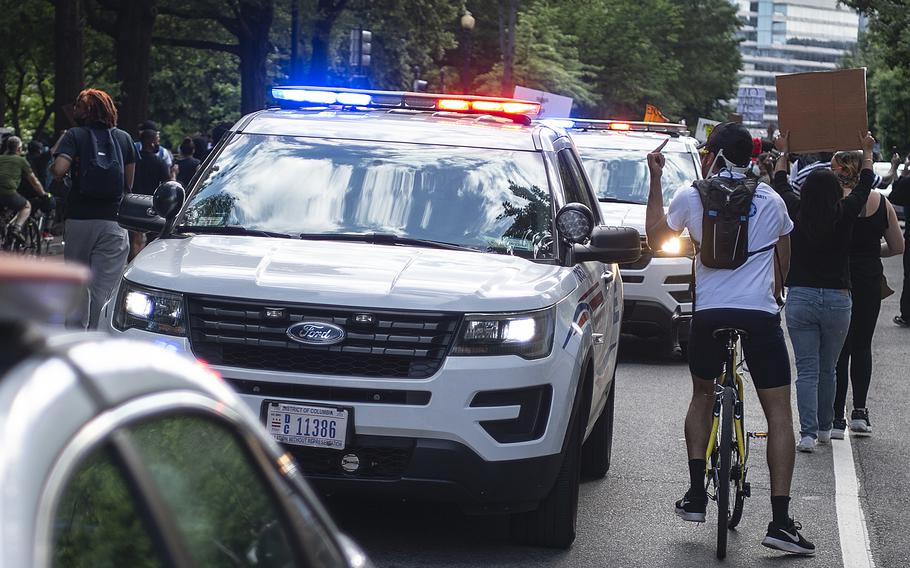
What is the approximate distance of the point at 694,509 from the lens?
267 inches

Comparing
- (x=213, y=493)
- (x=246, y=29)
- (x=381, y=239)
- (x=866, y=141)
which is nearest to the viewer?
(x=213, y=493)

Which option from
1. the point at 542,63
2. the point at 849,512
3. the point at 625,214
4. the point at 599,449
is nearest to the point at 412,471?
the point at 599,449

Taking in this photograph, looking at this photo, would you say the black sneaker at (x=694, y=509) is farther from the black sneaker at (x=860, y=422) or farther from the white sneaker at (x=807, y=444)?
the black sneaker at (x=860, y=422)

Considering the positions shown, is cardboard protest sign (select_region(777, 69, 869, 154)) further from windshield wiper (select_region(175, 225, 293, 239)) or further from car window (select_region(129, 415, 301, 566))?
car window (select_region(129, 415, 301, 566))

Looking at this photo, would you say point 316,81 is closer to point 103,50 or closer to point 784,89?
point 103,50

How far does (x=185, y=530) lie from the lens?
194 centimetres

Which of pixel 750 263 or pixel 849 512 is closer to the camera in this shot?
pixel 750 263

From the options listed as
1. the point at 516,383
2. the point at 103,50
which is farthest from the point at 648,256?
the point at 103,50

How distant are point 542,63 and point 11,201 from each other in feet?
120

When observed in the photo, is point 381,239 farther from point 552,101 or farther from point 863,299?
point 552,101

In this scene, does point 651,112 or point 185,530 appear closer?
point 185,530

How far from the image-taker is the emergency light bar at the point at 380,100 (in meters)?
7.85

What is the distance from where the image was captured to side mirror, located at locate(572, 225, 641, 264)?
6.80 m

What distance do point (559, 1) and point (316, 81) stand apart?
2857cm
